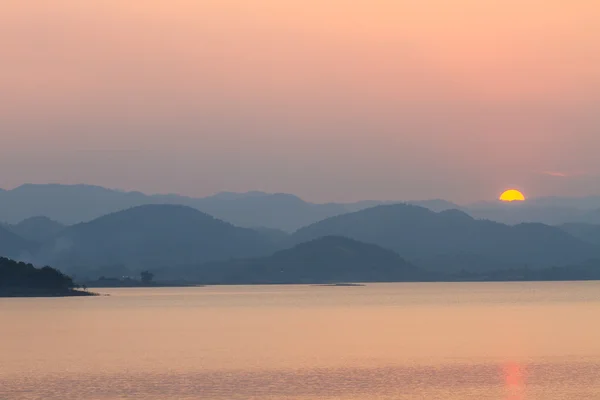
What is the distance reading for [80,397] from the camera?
79.5m

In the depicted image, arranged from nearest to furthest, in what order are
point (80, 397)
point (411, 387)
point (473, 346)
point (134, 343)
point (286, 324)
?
point (80, 397), point (411, 387), point (473, 346), point (134, 343), point (286, 324)

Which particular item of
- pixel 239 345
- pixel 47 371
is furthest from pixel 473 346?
pixel 47 371

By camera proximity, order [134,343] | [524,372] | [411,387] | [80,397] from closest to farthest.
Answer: [80,397] → [411,387] → [524,372] → [134,343]

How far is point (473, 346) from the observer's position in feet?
417

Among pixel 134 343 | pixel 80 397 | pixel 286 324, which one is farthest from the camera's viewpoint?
pixel 286 324

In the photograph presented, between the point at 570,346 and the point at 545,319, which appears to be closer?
the point at 570,346

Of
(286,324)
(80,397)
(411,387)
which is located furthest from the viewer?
(286,324)

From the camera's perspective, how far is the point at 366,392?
81.5 metres

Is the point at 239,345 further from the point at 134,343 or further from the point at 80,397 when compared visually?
the point at 80,397

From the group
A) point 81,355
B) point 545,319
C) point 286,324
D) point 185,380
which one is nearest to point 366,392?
point 185,380

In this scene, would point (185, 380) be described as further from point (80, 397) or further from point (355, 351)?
point (355, 351)

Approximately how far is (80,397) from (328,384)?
19.7 meters

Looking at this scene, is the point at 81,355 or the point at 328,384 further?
the point at 81,355

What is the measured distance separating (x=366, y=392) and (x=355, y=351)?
1539 inches
